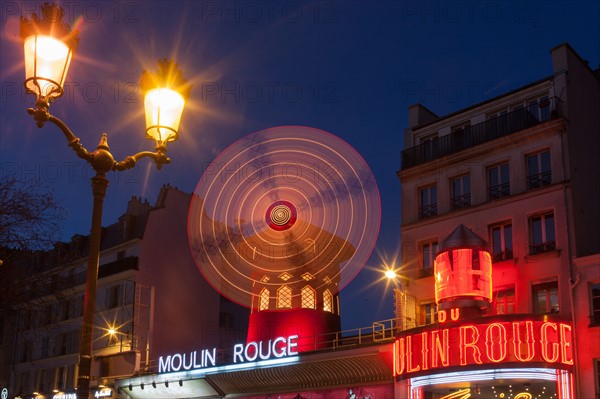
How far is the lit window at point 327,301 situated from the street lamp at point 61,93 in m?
20.7

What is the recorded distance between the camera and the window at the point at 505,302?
1931cm

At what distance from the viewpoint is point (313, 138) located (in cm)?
2669

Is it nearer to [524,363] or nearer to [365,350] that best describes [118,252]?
[365,350]

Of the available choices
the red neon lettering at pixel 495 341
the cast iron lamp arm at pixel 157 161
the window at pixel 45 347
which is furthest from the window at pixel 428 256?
the window at pixel 45 347

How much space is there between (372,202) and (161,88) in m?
18.5

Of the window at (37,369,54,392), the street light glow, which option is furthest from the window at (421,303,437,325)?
the window at (37,369,54,392)

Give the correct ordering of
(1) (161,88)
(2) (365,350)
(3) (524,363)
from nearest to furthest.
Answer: (1) (161,88) < (3) (524,363) < (2) (365,350)

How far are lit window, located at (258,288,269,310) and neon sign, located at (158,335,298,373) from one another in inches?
82.7

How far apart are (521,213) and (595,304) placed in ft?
9.63

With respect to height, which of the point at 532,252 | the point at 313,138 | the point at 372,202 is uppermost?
Answer: the point at 313,138

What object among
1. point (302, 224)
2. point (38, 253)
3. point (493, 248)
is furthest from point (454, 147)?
point (38, 253)

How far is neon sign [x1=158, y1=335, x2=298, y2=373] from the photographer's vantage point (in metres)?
24.2

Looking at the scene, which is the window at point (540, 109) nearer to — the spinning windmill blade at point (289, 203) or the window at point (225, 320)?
the spinning windmill blade at point (289, 203)

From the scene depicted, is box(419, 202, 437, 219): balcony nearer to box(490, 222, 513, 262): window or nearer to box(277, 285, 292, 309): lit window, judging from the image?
box(490, 222, 513, 262): window
